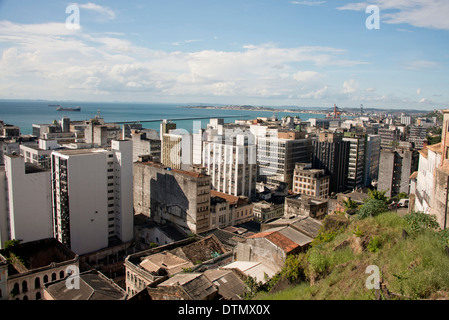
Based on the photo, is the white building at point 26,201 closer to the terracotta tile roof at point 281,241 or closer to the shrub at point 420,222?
A: the terracotta tile roof at point 281,241

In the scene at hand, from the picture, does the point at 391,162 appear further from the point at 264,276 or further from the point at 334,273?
the point at 334,273

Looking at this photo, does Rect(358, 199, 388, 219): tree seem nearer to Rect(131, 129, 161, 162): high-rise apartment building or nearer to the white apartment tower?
the white apartment tower

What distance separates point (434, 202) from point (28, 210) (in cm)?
2385

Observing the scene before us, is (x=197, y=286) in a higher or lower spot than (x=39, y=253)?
higher

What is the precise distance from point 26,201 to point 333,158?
35703mm

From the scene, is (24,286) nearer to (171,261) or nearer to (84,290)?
(84,290)

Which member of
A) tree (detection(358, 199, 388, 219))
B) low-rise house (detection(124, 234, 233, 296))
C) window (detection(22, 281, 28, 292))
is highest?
tree (detection(358, 199, 388, 219))

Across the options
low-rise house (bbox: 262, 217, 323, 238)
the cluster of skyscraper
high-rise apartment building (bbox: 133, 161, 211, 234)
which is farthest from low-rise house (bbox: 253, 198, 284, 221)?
low-rise house (bbox: 262, 217, 323, 238)

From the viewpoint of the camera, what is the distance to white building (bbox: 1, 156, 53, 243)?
23.5m

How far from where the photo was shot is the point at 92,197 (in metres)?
26.9

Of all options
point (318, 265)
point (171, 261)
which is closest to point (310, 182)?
point (171, 261)

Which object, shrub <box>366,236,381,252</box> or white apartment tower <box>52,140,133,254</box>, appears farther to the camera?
white apartment tower <box>52,140,133,254</box>

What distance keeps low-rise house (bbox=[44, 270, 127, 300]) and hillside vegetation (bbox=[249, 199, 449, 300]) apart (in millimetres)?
8179
